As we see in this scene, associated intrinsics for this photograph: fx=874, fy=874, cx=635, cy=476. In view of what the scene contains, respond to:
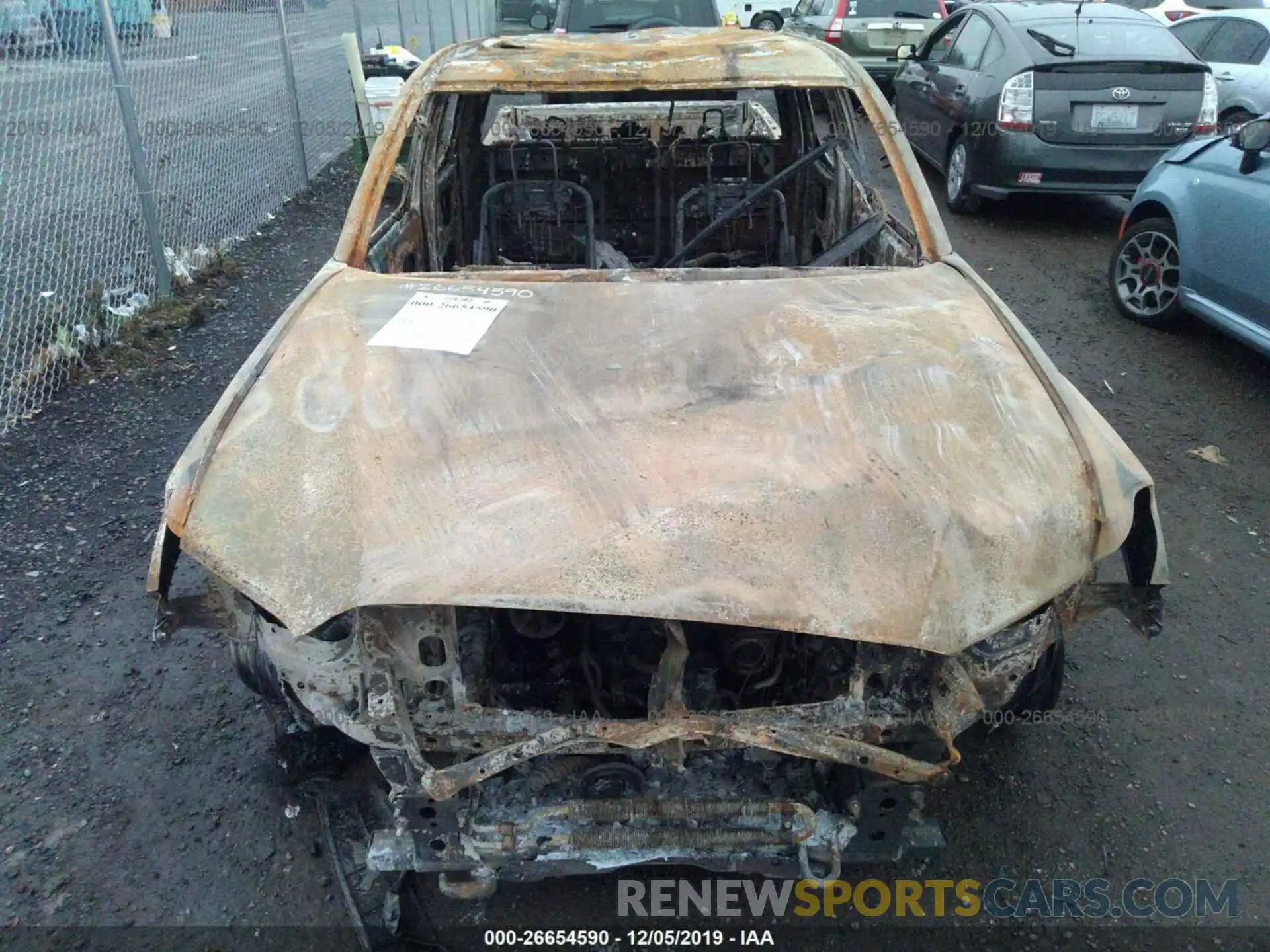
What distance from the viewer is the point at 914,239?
119 inches

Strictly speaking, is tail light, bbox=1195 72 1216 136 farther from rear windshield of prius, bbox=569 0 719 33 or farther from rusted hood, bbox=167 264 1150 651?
rusted hood, bbox=167 264 1150 651

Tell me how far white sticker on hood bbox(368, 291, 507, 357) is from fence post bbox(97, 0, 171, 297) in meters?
3.78

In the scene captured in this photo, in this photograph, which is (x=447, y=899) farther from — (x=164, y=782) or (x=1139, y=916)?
(x=1139, y=916)

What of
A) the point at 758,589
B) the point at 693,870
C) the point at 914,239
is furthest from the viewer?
the point at 914,239

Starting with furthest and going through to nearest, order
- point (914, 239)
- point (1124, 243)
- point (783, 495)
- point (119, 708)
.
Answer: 1. point (1124, 243)
2. point (914, 239)
3. point (119, 708)
4. point (783, 495)

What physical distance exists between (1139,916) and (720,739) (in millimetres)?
1365

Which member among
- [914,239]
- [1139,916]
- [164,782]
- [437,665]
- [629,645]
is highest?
[914,239]

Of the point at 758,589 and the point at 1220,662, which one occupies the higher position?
the point at 758,589

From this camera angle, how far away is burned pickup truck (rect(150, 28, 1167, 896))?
1.74 metres

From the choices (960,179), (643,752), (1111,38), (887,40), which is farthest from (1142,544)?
(887,40)

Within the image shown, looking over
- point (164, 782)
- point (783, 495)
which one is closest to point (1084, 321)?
point (783, 495)

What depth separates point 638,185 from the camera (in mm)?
4262

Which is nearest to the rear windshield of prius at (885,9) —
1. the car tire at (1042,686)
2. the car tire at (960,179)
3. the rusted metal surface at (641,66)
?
the car tire at (960,179)

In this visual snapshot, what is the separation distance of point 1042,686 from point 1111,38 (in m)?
6.37
